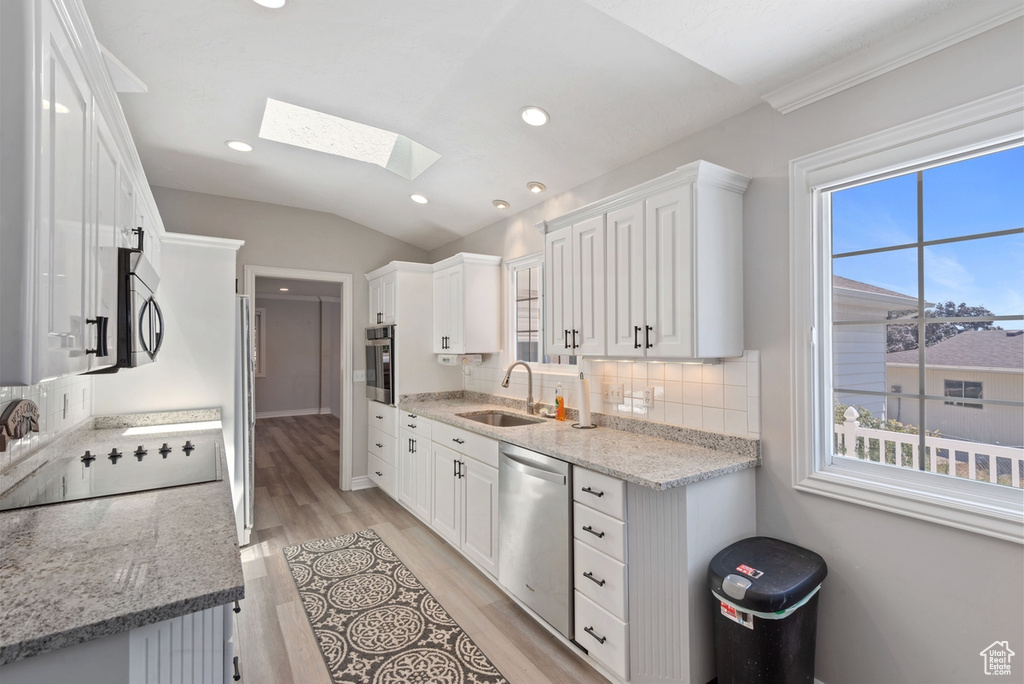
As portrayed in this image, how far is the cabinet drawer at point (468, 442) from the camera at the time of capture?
2.79 meters

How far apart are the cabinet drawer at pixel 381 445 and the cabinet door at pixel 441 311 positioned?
0.91 m

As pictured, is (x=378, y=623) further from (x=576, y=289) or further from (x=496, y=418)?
(x=576, y=289)

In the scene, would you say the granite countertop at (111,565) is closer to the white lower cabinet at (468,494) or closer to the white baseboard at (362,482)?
the white lower cabinet at (468,494)

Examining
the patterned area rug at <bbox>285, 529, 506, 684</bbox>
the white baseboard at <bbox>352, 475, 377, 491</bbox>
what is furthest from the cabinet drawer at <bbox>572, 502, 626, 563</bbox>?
the white baseboard at <bbox>352, 475, 377, 491</bbox>

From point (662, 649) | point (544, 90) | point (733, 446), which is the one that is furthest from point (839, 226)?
point (662, 649)

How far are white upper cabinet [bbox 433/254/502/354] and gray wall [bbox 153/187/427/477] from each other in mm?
1153

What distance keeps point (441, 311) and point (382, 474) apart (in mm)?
1629

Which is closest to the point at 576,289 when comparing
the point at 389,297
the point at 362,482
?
the point at 389,297

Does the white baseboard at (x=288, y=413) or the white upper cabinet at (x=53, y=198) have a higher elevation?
the white upper cabinet at (x=53, y=198)

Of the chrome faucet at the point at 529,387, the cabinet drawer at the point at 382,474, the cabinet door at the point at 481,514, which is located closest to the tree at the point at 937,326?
the cabinet door at the point at 481,514

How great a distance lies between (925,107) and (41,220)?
8.26 ft

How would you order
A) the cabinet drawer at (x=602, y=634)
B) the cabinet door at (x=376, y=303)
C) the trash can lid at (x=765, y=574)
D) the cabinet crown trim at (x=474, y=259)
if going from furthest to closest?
the cabinet door at (x=376, y=303)
the cabinet crown trim at (x=474, y=259)
the cabinet drawer at (x=602, y=634)
the trash can lid at (x=765, y=574)

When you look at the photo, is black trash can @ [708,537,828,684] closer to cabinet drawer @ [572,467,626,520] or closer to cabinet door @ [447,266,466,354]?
cabinet drawer @ [572,467,626,520]

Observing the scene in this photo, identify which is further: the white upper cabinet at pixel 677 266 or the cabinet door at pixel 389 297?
the cabinet door at pixel 389 297
